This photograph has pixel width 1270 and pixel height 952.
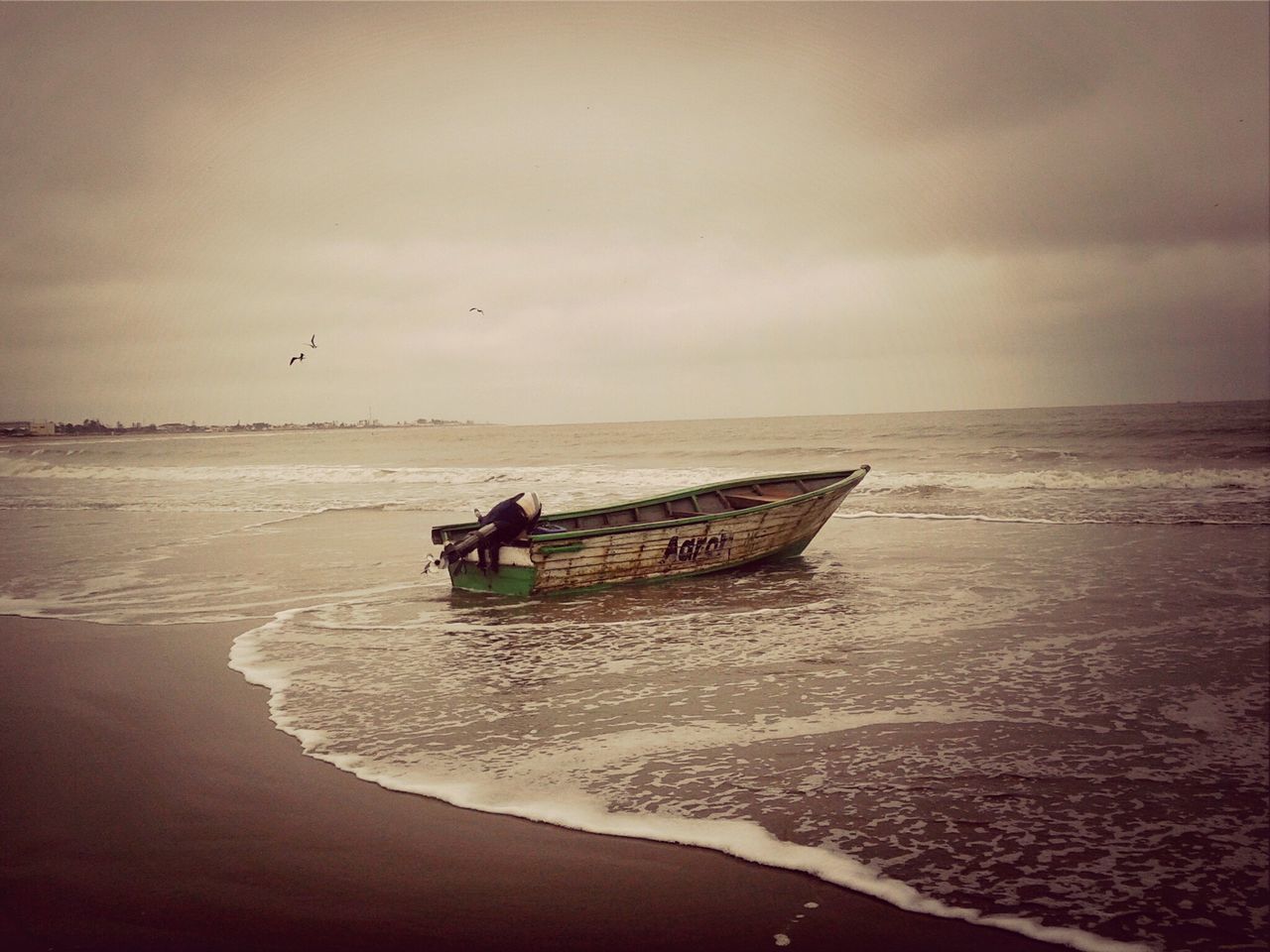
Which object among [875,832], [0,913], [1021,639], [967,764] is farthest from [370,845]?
[1021,639]

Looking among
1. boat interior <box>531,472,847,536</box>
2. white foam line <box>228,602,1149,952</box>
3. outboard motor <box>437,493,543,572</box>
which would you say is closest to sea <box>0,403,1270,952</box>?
white foam line <box>228,602,1149,952</box>

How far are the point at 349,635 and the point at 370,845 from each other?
567cm

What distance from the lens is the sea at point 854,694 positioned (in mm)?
4414

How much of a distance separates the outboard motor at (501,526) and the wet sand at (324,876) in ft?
16.9

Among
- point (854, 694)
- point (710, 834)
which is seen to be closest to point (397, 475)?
point (854, 694)

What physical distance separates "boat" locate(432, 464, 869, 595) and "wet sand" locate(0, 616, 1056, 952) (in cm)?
551

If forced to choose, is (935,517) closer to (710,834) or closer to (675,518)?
(675,518)

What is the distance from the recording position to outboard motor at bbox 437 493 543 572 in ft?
36.9

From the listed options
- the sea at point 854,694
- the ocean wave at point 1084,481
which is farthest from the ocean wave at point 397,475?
the sea at point 854,694

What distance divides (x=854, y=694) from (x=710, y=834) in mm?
2895

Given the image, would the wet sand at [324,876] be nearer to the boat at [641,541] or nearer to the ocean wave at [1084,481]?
the boat at [641,541]

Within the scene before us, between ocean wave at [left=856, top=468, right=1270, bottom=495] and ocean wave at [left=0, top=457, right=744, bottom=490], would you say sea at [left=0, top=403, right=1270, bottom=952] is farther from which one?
ocean wave at [left=0, top=457, right=744, bottom=490]

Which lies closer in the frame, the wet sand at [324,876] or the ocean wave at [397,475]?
the wet sand at [324,876]

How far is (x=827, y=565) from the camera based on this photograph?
1425cm
